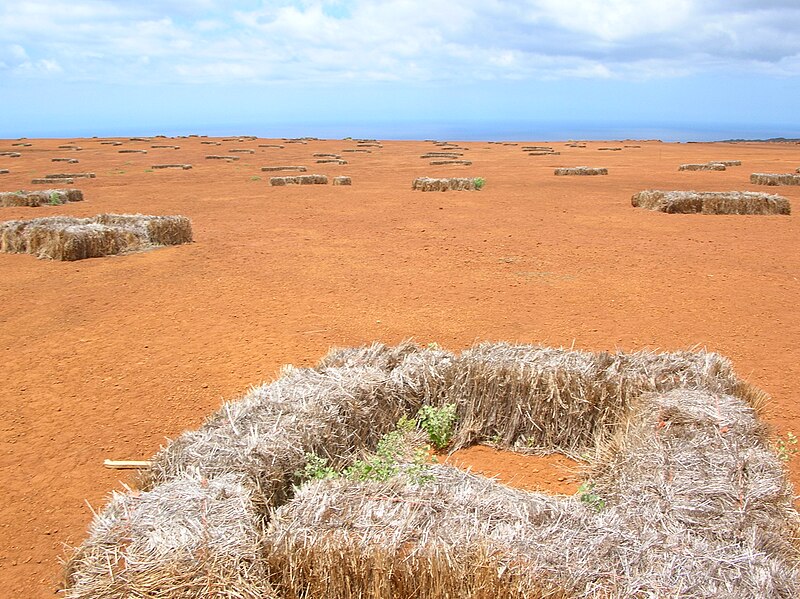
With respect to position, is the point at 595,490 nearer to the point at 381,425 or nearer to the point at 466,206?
the point at 381,425

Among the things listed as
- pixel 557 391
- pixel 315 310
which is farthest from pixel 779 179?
pixel 557 391

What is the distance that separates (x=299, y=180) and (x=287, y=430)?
746 inches

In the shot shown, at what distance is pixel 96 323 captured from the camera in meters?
7.25

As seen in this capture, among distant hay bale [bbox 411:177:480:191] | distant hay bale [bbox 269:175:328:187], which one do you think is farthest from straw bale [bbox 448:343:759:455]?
distant hay bale [bbox 269:175:328:187]

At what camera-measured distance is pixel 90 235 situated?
10.5 m

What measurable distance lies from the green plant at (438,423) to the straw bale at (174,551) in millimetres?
1868

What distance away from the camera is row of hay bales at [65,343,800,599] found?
265 cm

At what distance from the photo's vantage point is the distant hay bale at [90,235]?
1047 centimetres

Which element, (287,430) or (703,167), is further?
(703,167)

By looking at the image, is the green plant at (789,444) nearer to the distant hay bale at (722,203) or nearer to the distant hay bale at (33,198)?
the distant hay bale at (722,203)

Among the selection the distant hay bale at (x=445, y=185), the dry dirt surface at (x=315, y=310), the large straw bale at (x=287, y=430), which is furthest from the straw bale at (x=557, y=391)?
the distant hay bale at (x=445, y=185)

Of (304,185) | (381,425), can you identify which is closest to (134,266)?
(381,425)

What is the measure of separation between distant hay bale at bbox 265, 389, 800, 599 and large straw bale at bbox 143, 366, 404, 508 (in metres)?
0.54

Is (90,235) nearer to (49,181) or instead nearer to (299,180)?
(299,180)
